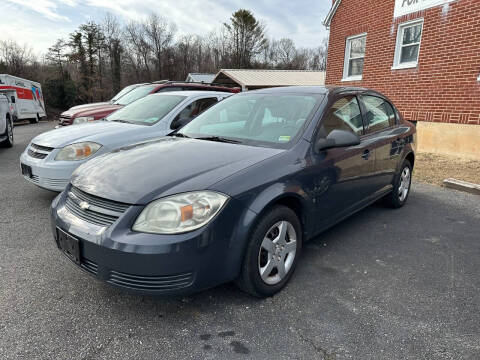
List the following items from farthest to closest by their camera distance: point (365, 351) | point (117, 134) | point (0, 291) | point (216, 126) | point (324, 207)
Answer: point (117, 134) → point (216, 126) → point (324, 207) → point (0, 291) → point (365, 351)

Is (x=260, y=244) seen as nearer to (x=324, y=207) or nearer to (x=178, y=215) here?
(x=178, y=215)

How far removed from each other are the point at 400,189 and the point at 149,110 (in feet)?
12.9

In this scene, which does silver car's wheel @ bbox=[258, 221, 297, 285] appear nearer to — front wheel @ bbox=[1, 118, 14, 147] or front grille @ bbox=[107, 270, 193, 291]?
front grille @ bbox=[107, 270, 193, 291]

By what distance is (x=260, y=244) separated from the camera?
231 cm

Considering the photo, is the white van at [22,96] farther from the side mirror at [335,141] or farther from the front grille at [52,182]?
the side mirror at [335,141]

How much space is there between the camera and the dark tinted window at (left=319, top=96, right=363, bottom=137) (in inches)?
117

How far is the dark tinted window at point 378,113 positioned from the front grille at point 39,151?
3.79 meters

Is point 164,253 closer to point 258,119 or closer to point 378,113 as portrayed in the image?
point 258,119

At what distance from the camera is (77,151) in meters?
4.05

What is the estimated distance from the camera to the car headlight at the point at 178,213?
2002mm

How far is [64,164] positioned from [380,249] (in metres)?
3.66

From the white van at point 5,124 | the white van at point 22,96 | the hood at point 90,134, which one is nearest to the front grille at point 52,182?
the hood at point 90,134

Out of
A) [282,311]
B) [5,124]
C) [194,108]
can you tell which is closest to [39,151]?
[194,108]

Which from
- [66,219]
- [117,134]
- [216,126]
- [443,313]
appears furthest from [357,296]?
[117,134]
